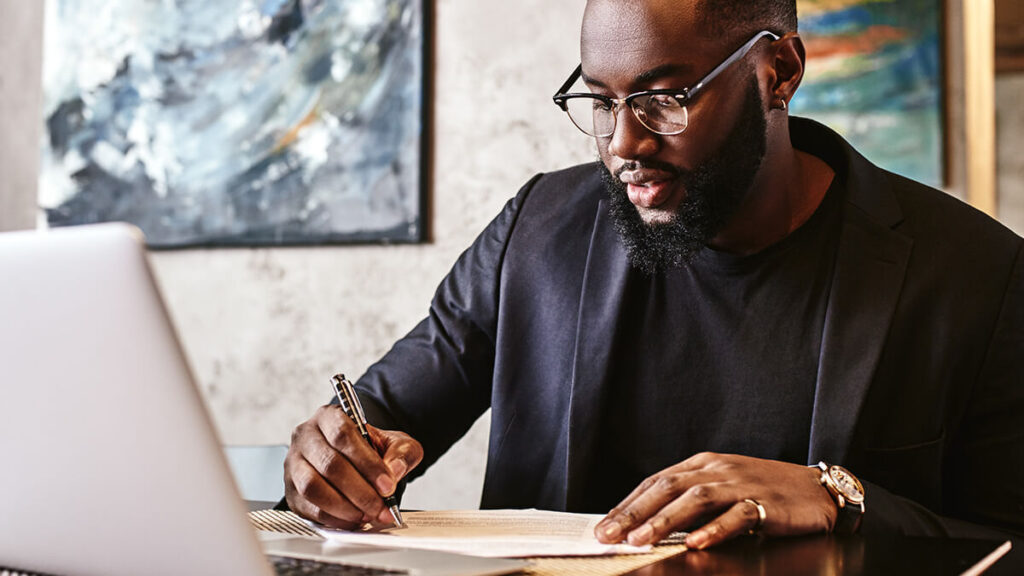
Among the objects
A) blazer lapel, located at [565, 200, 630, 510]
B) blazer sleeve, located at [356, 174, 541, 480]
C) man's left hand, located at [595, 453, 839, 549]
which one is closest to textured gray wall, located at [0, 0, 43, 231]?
blazer sleeve, located at [356, 174, 541, 480]

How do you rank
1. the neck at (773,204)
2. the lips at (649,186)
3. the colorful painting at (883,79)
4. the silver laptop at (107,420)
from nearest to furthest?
the silver laptop at (107,420)
the lips at (649,186)
the neck at (773,204)
the colorful painting at (883,79)

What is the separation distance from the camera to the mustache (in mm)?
1404

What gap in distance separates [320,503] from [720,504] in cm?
41

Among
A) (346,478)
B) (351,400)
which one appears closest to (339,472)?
(346,478)

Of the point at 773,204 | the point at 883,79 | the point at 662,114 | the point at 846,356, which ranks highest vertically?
the point at 883,79

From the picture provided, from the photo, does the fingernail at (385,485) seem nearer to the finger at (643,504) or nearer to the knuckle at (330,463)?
the knuckle at (330,463)

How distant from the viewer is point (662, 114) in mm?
1387

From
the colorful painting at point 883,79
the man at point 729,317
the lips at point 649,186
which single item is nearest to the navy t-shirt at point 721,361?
the man at point 729,317

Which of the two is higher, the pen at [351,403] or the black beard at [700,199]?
the black beard at [700,199]

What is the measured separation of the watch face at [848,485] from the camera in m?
1.07

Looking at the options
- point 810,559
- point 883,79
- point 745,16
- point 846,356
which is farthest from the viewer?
point 883,79

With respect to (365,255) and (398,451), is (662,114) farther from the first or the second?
(365,255)

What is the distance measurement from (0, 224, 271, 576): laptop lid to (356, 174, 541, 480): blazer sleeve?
0.91 metres

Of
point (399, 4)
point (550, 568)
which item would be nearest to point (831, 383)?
point (550, 568)
